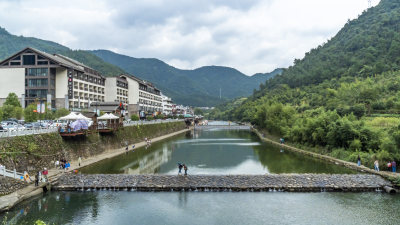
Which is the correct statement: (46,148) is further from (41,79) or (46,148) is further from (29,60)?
(29,60)

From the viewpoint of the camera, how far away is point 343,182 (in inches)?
1041

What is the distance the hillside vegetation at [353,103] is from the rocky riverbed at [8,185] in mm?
35192

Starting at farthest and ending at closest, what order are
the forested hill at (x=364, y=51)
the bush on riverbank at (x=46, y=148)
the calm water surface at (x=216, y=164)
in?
the forested hill at (x=364, y=51) < the calm water surface at (x=216, y=164) < the bush on riverbank at (x=46, y=148)

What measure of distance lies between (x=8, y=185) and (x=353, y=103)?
64.4m

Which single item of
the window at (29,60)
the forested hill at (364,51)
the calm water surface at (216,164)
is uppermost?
the forested hill at (364,51)

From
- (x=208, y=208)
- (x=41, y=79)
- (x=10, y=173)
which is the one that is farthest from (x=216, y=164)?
(x=41, y=79)

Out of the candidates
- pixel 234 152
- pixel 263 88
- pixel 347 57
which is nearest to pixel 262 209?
pixel 234 152

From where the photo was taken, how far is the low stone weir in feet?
85.2

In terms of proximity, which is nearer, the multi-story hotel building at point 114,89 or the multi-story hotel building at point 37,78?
the multi-story hotel building at point 37,78

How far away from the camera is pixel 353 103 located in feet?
208

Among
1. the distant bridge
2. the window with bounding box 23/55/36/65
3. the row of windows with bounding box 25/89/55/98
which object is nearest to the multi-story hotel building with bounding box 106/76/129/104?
the row of windows with bounding box 25/89/55/98

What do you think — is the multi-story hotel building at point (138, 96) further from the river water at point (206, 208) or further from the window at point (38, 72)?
the river water at point (206, 208)

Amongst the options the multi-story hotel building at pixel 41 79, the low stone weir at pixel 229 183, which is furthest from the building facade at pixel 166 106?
the low stone weir at pixel 229 183

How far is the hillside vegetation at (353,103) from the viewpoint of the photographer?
121 feet
